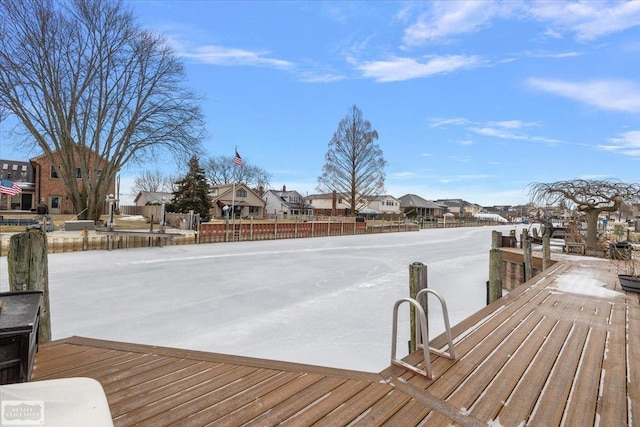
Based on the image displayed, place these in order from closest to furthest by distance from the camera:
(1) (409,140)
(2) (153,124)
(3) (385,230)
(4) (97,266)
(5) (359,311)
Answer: (5) (359,311), (4) (97,266), (2) (153,124), (3) (385,230), (1) (409,140)

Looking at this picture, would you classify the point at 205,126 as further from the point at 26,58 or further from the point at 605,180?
the point at 605,180

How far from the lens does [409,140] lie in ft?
113

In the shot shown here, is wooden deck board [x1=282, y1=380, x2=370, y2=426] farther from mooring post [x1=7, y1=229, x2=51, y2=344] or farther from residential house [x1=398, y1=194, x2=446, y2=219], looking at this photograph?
residential house [x1=398, y1=194, x2=446, y2=219]

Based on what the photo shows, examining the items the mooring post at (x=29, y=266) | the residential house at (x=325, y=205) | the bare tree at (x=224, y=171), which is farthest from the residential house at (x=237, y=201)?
the mooring post at (x=29, y=266)

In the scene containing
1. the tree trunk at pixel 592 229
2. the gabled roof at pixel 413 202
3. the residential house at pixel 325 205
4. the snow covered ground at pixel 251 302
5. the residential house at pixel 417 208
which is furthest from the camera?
the gabled roof at pixel 413 202

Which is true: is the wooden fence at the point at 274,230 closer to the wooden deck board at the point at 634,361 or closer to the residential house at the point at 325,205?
the wooden deck board at the point at 634,361

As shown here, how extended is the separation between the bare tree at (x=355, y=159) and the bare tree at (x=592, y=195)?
2241 centimetres

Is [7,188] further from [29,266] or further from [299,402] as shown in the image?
[299,402]

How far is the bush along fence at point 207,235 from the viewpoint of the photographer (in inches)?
485

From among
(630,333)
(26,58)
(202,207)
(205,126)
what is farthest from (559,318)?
(202,207)

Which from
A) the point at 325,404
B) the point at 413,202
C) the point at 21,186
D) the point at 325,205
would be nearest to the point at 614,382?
the point at 325,404

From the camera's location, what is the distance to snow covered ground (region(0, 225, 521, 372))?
464cm

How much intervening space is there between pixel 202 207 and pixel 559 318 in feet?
87.8

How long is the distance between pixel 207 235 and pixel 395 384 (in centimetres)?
1607
